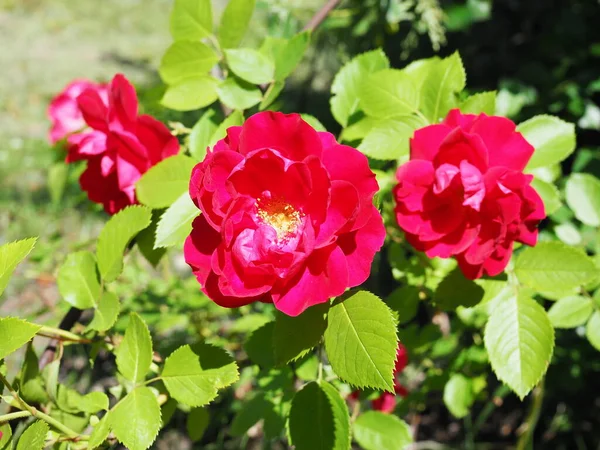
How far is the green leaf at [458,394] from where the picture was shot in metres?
1.22

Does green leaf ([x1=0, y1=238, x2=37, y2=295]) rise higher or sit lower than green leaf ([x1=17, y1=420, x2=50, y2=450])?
higher

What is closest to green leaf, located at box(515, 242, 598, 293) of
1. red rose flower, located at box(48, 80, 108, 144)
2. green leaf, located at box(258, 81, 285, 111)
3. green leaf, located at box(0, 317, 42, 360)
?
green leaf, located at box(258, 81, 285, 111)

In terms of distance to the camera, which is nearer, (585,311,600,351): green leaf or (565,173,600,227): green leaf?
(585,311,600,351): green leaf

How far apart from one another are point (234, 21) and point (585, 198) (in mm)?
747

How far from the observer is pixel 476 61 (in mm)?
1919

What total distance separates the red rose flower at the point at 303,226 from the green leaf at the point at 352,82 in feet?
0.98

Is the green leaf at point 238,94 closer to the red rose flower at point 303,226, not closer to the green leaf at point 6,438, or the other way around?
the red rose flower at point 303,226

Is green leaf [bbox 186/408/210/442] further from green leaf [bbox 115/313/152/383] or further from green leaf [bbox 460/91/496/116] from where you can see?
green leaf [bbox 460/91/496/116]

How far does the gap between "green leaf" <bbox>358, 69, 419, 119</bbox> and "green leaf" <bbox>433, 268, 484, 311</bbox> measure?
9.8 inches

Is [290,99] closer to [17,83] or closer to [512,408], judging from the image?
[512,408]

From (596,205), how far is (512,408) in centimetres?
115

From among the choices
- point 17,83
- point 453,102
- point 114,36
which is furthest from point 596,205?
point 114,36

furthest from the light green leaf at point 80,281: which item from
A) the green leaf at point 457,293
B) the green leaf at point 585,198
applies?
the green leaf at point 585,198

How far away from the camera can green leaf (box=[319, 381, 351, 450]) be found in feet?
2.14
